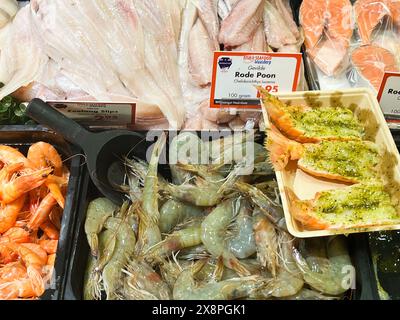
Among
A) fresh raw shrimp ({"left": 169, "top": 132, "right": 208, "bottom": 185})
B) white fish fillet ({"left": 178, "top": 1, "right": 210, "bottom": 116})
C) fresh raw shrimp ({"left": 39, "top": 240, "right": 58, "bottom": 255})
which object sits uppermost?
white fish fillet ({"left": 178, "top": 1, "right": 210, "bottom": 116})

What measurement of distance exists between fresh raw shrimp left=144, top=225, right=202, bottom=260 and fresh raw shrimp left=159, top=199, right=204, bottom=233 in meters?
0.07

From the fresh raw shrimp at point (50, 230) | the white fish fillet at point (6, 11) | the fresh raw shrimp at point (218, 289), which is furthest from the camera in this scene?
the white fish fillet at point (6, 11)

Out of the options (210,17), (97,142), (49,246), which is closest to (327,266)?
(97,142)

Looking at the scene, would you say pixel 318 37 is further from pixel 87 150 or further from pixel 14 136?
pixel 14 136

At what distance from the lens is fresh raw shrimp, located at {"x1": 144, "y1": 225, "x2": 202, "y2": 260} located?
199 cm

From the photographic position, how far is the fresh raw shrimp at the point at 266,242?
1931 millimetres

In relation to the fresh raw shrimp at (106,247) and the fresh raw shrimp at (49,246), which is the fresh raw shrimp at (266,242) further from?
the fresh raw shrimp at (49,246)

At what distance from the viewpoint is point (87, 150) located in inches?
87.7

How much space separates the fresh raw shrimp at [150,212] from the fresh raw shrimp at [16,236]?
1.88ft

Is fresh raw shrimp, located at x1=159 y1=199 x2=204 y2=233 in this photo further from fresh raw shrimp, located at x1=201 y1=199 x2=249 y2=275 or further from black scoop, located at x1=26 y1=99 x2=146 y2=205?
black scoop, located at x1=26 y1=99 x2=146 y2=205

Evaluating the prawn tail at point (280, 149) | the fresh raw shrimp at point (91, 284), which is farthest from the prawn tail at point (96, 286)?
the prawn tail at point (280, 149)

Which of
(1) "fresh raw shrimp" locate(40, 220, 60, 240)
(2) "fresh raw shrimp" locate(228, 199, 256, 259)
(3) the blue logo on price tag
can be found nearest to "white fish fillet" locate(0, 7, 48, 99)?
(1) "fresh raw shrimp" locate(40, 220, 60, 240)

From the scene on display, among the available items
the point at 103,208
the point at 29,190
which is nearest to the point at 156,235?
the point at 103,208

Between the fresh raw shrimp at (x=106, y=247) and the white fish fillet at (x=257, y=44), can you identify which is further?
the white fish fillet at (x=257, y=44)
